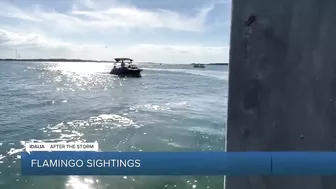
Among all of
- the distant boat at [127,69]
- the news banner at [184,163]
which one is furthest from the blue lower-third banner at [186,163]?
the distant boat at [127,69]

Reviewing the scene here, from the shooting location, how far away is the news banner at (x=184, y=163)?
1237 millimetres

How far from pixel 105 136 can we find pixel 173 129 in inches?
144

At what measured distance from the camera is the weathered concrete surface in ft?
4.04

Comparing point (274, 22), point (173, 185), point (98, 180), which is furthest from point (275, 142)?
point (98, 180)

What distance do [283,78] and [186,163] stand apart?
498mm

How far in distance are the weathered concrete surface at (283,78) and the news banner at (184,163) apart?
6cm

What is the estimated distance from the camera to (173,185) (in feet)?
30.2

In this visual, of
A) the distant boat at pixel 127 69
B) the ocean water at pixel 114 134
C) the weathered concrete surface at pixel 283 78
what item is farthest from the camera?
the distant boat at pixel 127 69

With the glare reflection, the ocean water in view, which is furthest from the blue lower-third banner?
the glare reflection

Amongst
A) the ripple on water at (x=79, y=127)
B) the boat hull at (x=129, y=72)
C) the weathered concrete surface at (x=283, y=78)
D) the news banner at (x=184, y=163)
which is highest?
the weathered concrete surface at (x=283, y=78)

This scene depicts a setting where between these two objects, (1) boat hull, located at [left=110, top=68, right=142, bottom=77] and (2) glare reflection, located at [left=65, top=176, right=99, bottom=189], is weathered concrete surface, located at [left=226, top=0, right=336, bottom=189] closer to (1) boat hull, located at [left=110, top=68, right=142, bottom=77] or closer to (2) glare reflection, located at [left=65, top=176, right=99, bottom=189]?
(2) glare reflection, located at [left=65, top=176, right=99, bottom=189]

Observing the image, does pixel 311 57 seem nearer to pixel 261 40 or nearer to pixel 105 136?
pixel 261 40

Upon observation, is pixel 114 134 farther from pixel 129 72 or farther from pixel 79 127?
pixel 129 72

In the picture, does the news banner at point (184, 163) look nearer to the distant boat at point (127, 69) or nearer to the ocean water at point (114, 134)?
the ocean water at point (114, 134)
